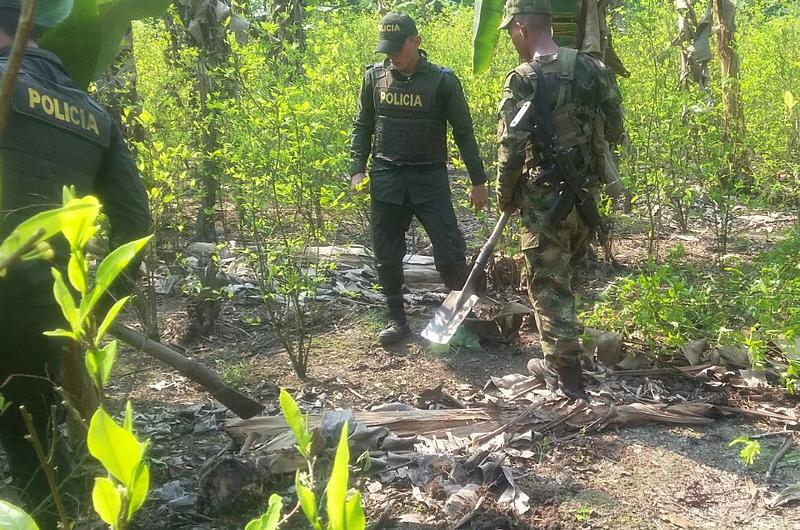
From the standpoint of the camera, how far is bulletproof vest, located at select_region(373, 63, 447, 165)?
15.5 feet

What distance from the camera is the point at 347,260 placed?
6305 mm

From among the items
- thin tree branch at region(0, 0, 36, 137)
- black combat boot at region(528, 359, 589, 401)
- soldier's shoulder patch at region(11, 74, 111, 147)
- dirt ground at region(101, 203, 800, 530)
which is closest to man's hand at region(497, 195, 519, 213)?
black combat boot at region(528, 359, 589, 401)

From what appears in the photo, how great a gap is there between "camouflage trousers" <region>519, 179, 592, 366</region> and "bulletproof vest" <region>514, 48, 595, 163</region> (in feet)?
0.94

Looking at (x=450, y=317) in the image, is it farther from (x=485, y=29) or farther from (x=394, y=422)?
Answer: (x=485, y=29)

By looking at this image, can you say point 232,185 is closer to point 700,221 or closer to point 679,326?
point 679,326

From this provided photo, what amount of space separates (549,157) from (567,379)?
3.91 ft

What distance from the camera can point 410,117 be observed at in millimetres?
4746

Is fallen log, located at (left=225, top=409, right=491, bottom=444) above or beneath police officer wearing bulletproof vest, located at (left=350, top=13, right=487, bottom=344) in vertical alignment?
beneath

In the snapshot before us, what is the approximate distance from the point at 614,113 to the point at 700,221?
391 centimetres

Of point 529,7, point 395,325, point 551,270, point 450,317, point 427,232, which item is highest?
point 529,7

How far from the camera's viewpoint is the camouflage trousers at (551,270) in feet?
13.0

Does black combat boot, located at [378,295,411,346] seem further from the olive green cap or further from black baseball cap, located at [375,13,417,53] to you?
the olive green cap

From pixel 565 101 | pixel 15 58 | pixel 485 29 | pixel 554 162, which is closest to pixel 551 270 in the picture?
pixel 554 162

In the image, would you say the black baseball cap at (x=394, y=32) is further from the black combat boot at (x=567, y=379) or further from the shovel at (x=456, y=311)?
the black combat boot at (x=567, y=379)
